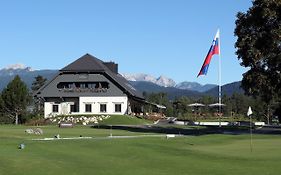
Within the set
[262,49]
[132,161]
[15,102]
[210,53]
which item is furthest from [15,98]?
[132,161]

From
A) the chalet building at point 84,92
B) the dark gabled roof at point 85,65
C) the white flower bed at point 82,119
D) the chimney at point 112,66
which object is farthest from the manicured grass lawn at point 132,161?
the chimney at point 112,66

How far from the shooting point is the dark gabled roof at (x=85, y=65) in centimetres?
8594

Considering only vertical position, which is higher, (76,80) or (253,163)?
(76,80)

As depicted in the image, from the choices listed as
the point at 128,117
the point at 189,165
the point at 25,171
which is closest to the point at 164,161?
the point at 189,165

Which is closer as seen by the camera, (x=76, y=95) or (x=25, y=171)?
(x=25, y=171)

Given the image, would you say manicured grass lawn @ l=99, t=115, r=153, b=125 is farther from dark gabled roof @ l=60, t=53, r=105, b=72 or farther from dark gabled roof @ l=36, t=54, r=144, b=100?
dark gabled roof @ l=60, t=53, r=105, b=72

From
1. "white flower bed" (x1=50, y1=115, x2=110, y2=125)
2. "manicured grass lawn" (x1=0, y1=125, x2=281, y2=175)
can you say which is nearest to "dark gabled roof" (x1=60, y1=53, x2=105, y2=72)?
"white flower bed" (x1=50, y1=115, x2=110, y2=125)

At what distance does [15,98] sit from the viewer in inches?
3248

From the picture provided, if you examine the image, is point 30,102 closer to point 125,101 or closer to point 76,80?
point 76,80

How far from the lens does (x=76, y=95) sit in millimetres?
85312

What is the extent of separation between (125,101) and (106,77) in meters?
4.98

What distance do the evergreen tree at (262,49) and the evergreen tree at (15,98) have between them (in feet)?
142

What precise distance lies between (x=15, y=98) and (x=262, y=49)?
46.3m

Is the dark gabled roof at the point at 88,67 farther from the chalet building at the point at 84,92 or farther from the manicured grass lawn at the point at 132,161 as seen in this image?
the manicured grass lawn at the point at 132,161
